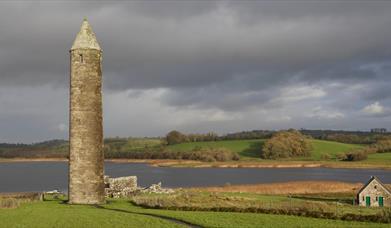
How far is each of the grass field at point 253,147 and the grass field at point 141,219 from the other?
97.3 m

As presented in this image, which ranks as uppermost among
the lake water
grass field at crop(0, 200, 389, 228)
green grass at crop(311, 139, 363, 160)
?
green grass at crop(311, 139, 363, 160)

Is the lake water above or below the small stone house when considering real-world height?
below

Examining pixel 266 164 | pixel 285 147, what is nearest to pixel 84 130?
pixel 266 164

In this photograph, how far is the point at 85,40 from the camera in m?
29.1

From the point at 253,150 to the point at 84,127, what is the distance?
340 feet

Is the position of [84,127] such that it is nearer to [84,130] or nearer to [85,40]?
[84,130]

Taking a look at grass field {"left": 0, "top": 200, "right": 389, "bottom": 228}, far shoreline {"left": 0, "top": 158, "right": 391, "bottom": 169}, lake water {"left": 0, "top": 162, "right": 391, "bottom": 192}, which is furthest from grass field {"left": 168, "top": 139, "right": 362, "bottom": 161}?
grass field {"left": 0, "top": 200, "right": 389, "bottom": 228}

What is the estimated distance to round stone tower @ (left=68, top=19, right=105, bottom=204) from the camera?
Result: 28.5m

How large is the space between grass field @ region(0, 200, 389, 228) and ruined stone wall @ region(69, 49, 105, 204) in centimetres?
235

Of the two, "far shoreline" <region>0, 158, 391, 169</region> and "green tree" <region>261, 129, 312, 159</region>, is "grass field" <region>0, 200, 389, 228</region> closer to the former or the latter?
"far shoreline" <region>0, 158, 391, 169</region>

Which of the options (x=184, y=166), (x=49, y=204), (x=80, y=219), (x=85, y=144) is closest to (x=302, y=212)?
(x=80, y=219)

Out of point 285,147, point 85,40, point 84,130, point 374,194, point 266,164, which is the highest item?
point 85,40

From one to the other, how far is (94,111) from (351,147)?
10760 centimetres

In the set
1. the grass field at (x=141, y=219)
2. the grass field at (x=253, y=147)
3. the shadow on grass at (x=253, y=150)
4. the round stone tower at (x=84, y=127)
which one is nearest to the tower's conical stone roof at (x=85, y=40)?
the round stone tower at (x=84, y=127)
